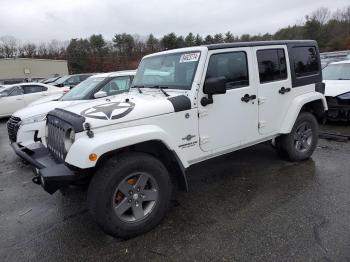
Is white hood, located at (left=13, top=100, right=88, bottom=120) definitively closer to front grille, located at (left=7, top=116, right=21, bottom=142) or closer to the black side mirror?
front grille, located at (left=7, top=116, right=21, bottom=142)

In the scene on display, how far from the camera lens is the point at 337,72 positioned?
8.88m

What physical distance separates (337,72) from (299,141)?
4889 mm

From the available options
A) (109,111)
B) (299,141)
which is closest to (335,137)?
(299,141)

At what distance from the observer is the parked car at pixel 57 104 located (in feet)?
20.6

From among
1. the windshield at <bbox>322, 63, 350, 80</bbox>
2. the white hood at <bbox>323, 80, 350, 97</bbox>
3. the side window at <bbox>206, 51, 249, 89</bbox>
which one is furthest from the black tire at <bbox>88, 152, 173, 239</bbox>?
the windshield at <bbox>322, 63, 350, 80</bbox>

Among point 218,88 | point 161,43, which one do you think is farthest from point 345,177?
point 161,43

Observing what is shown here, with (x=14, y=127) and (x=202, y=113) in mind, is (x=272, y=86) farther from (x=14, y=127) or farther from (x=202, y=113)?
(x=14, y=127)

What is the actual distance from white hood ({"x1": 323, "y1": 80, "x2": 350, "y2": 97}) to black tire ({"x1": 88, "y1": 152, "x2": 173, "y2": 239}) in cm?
600

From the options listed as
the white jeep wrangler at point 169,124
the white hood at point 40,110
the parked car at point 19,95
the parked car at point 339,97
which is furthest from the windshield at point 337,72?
the parked car at point 19,95

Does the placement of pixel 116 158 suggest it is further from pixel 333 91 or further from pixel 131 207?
pixel 333 91

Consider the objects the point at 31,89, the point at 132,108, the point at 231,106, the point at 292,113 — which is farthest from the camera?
the point at 31,89

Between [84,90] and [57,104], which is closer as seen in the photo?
[57,104]

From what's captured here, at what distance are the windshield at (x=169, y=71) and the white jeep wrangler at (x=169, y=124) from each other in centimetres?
2

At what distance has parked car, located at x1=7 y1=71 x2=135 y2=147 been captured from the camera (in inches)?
247
